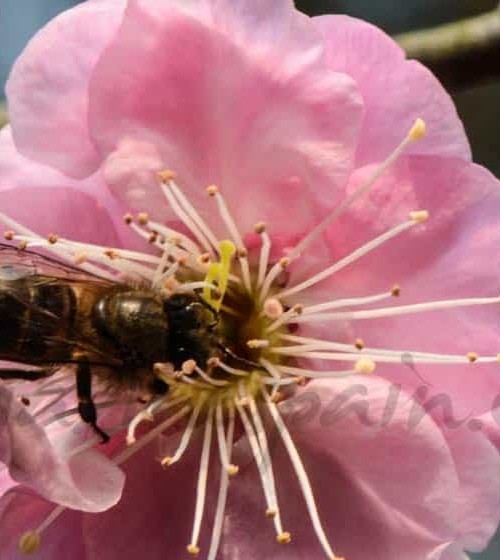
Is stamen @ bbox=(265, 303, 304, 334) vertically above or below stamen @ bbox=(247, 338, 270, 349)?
above

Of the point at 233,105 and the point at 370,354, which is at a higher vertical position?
the point at 233,105

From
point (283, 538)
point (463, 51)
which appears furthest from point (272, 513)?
point (463, 51)

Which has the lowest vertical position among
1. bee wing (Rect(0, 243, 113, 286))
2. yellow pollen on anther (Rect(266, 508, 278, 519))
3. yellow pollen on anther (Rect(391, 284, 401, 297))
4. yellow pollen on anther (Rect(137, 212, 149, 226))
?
yellow pollen on anther (Rect(266, 508, 278, 519))

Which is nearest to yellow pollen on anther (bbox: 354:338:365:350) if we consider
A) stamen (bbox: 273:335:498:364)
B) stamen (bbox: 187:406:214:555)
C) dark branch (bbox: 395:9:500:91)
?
stamen (bbox: 273:335:498:364)

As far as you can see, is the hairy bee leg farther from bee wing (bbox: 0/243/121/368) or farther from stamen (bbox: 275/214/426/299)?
stamen (bbox: 275/214/426/299)

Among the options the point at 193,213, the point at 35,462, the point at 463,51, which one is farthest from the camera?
the point at 463,51

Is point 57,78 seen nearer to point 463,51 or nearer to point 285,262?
point 285,262
